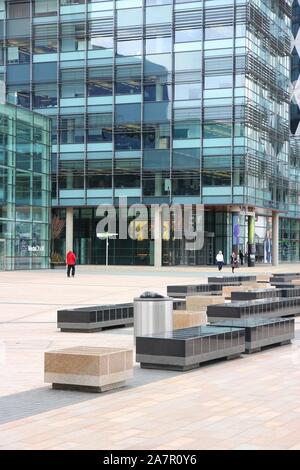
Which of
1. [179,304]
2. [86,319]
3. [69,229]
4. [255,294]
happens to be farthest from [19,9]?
[86,319]

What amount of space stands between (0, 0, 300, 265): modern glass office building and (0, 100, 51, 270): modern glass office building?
37.8 feet

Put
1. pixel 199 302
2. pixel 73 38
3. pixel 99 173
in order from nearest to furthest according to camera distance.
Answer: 1. pixel 199 302
2. pixel 99 173
3. pixel 73 38

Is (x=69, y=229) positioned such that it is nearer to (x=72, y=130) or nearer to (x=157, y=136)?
(x=72, y=130)

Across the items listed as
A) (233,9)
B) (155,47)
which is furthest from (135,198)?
(233,9)

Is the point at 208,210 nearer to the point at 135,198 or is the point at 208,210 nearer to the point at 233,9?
the point at 135,198

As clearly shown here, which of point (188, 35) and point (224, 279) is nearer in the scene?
point (224, 279)

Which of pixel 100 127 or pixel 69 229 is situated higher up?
pixel 100 127

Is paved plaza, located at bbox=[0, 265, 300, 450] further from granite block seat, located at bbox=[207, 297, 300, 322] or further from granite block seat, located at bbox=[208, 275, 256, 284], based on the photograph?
granite block seat, located at bbox=[208, 275, 256, 284]

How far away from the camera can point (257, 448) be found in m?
6.91

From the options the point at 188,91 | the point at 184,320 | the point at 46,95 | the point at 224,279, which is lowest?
the point at 184,320

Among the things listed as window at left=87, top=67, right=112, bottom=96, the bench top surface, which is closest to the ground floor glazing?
window at left=87, top=67, right=112, bottom=96

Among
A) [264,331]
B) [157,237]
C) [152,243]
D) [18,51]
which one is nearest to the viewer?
[264,331]

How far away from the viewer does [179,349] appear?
11.7 metres

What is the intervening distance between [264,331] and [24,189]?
142ft
